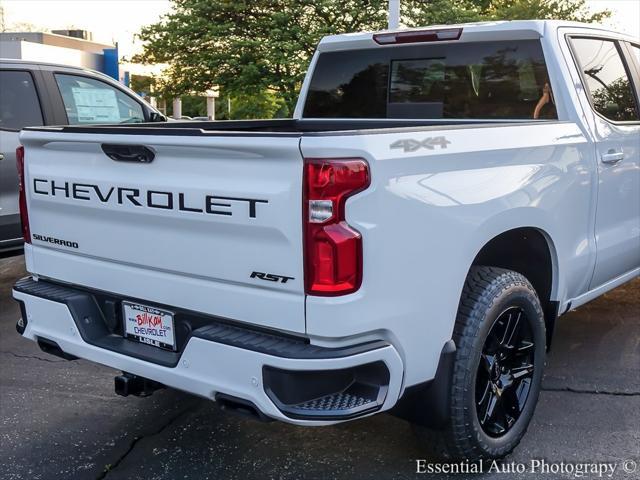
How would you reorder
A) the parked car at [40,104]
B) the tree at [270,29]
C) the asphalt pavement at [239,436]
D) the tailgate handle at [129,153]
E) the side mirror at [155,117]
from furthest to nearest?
the tree at [270,29] < the side mirror at [155,117] < the parked car at [40,104] < the asphalt pavement at [239,436] < the tailgate handle at [129,153]

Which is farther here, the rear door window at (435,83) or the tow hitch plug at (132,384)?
the rear door window at (435,83)

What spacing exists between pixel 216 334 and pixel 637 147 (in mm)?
2972

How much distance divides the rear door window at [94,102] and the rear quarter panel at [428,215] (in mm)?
4413

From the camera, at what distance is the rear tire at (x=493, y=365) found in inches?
119

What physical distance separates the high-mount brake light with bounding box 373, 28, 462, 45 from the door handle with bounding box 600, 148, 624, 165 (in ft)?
3.56

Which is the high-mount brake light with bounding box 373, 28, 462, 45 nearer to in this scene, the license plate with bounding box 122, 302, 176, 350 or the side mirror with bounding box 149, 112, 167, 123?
the license plate with bounding box 122, 302, 176, 350

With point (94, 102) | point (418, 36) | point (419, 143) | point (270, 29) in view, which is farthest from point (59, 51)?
point (419, 143)

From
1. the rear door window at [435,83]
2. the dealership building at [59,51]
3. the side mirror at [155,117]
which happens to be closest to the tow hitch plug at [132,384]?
the rear door window at [435,83]

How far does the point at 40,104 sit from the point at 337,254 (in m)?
4.52

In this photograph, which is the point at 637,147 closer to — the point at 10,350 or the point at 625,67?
the point at 625,67

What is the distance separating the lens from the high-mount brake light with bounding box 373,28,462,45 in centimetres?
439

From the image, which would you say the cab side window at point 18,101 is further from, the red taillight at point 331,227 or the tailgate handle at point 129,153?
the red taillight at point 331,227

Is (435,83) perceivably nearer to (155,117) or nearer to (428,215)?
(428,215)

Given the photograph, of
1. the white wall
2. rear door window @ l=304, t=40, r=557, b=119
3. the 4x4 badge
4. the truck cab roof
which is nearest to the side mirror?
rear door window @ l=304, t=40, r=557, b=119
